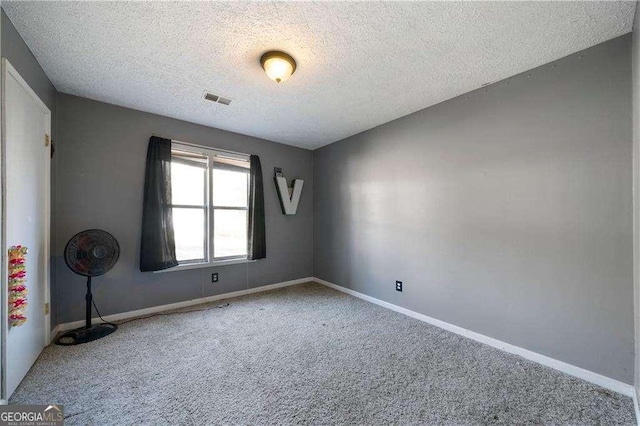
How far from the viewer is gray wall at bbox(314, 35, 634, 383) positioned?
1769 millimetres

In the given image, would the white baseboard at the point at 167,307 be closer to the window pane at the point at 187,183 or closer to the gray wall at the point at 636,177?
the window pane at the point at 187,183

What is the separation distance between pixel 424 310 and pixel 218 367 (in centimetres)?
217

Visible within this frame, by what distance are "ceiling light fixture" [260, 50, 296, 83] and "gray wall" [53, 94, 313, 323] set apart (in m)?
1.89

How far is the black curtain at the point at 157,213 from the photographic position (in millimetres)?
2992

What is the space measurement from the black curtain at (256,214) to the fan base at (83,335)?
175 cm

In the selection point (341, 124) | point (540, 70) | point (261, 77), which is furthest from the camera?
point (341, 124)

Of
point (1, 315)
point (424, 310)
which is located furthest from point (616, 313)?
point (1, 315)

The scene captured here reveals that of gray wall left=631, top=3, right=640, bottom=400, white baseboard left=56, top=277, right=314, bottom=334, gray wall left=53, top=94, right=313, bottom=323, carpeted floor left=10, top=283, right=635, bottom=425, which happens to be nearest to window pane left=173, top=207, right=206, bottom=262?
gray wall left=53, top=94, right=313, bottom=323

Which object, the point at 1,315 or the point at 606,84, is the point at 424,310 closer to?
the point at 606,84

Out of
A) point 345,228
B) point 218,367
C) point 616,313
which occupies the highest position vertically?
point 345,228

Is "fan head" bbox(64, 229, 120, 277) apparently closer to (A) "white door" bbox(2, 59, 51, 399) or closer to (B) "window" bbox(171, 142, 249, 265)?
(A) "white door" bbox(2, 59, 51, 399)

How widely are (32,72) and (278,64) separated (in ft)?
6.32

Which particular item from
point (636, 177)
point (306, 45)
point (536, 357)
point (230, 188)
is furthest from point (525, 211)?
point (230, 188)

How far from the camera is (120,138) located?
2.92 m
